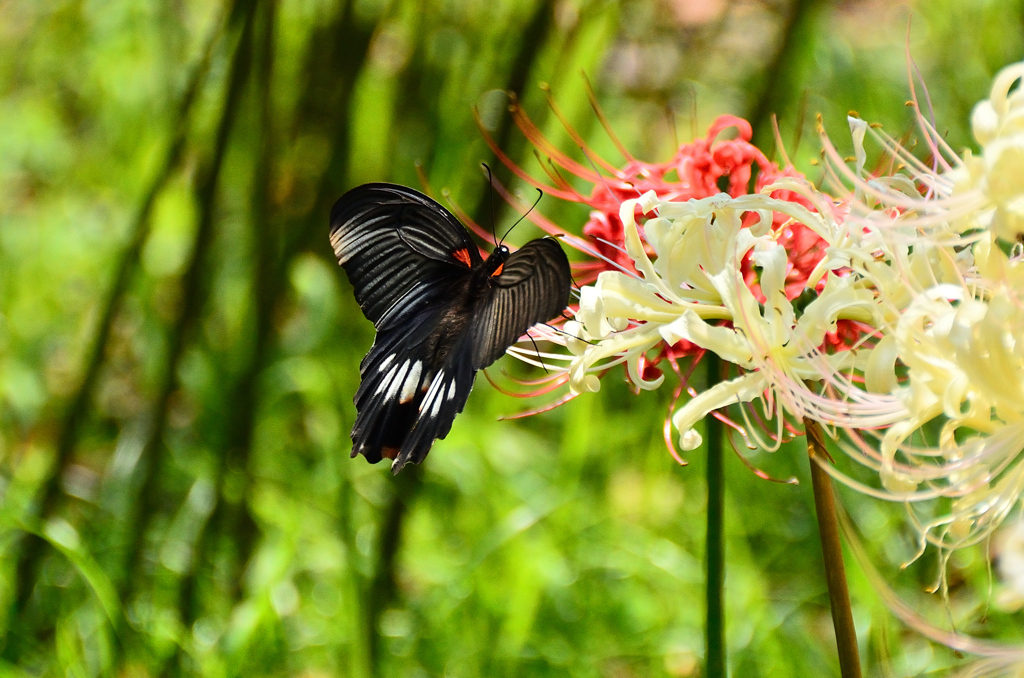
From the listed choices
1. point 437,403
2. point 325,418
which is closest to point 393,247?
point 437,403

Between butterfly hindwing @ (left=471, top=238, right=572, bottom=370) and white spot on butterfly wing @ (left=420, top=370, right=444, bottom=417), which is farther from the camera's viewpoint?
white spot on butterfly wing @ (left=420, top=370, right=444, bottom=417)

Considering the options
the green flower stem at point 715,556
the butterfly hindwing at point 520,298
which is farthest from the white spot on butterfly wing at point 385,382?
the green flower stem at point 715,556

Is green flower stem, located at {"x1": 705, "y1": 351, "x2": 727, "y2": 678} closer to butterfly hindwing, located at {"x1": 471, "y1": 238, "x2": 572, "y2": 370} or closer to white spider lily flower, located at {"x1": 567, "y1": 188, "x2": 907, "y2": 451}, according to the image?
white spider lily flower, located at {"x1": 567, "y1": 188, "x2": 907, "y2": 451}

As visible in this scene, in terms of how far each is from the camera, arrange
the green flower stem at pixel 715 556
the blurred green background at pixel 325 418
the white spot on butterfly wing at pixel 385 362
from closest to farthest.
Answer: the green flower stem at pixel 715 556 → the white spot on butterfly wing at pixel 385 362 → the blurred green background at pixel 325 418

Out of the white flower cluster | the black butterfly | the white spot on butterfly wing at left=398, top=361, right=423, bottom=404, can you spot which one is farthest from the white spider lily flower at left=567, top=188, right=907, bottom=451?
the white spot on butterfly wing at left=398, top=361, right=423, bottom=404

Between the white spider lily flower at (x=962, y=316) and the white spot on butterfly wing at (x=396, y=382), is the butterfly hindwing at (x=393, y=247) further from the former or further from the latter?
the white spider lily flower at (x=962, y=316)

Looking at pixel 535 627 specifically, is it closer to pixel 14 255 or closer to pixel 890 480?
pixel 890 480

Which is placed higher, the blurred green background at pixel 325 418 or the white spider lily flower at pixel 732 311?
the blurred green background at pixel 325 418
